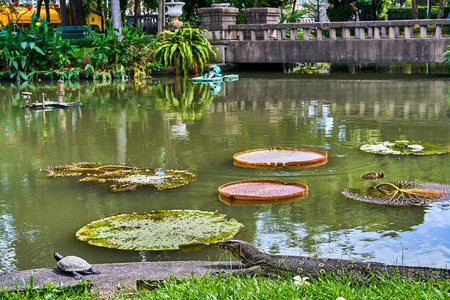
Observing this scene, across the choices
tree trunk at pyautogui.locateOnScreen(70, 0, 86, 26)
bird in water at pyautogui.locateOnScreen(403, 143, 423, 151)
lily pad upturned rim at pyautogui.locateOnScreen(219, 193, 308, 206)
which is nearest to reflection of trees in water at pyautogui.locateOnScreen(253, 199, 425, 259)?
lily pad upturned rim at pyautogui.locateOnScreen(219, 193, 308, 206)

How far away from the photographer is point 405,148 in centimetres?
866

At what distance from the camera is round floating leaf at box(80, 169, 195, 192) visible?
705 cm

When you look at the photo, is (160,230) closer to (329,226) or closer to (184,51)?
(329,226)

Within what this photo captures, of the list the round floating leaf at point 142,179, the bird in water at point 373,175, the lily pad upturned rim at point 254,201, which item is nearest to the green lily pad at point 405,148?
the bird in water at point 373,175

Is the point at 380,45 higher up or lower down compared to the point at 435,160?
higher up

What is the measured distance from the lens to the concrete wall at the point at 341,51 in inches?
858

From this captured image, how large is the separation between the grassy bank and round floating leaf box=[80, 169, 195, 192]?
3026 mm

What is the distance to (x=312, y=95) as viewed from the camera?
1625cm

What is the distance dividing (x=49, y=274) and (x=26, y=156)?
16.1 ft

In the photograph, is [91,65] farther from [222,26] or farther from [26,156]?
[26,156]

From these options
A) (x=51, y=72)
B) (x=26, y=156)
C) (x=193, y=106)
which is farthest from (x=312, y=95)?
(x=51, y=72)

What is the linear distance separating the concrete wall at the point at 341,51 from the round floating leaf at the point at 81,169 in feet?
54.0

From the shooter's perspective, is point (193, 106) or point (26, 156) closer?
point (26, 156)

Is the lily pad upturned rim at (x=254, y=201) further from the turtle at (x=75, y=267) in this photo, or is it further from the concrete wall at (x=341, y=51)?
the concrete wall at (x=341, y=51)
